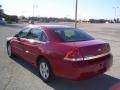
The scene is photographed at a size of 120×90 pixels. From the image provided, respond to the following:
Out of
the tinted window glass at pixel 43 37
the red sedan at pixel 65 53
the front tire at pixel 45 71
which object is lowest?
the front tire at pixel 45 71

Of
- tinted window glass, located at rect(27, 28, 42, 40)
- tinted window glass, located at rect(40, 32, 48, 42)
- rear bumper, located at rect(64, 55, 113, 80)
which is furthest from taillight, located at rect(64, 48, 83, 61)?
tinted window glass, located at rect(27, 28, 42, 40)

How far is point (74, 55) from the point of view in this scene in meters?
5.39

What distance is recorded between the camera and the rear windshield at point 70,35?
6275mm

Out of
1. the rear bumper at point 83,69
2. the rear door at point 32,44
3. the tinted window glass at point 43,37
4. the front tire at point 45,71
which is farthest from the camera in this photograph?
the rear door at point 32,44

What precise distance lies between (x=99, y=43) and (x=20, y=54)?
3.13 metres

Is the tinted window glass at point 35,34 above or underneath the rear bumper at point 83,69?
above

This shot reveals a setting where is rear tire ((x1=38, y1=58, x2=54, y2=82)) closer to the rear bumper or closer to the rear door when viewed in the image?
the rear door

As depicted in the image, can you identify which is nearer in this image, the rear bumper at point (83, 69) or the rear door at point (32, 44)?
the rear bumper at point (83, 69)

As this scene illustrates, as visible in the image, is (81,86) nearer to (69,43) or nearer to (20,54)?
(69,43)

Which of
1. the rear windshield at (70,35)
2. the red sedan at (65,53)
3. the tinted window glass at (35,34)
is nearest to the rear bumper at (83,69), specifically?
the red sedan at (65,53)

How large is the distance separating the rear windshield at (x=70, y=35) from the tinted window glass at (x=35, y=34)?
0.53 metres

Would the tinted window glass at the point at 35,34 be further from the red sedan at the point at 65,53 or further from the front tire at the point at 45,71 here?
the front tire at the point at 45,71

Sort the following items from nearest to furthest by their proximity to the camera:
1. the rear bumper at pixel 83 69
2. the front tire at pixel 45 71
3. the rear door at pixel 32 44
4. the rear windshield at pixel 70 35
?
the rear bumper at pixel 83 69, the front tire at pixel 45 71, the rear windshield at pixel 70 35, the rear door at pixel 32 44

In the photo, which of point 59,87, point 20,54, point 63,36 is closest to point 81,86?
point 59,87
